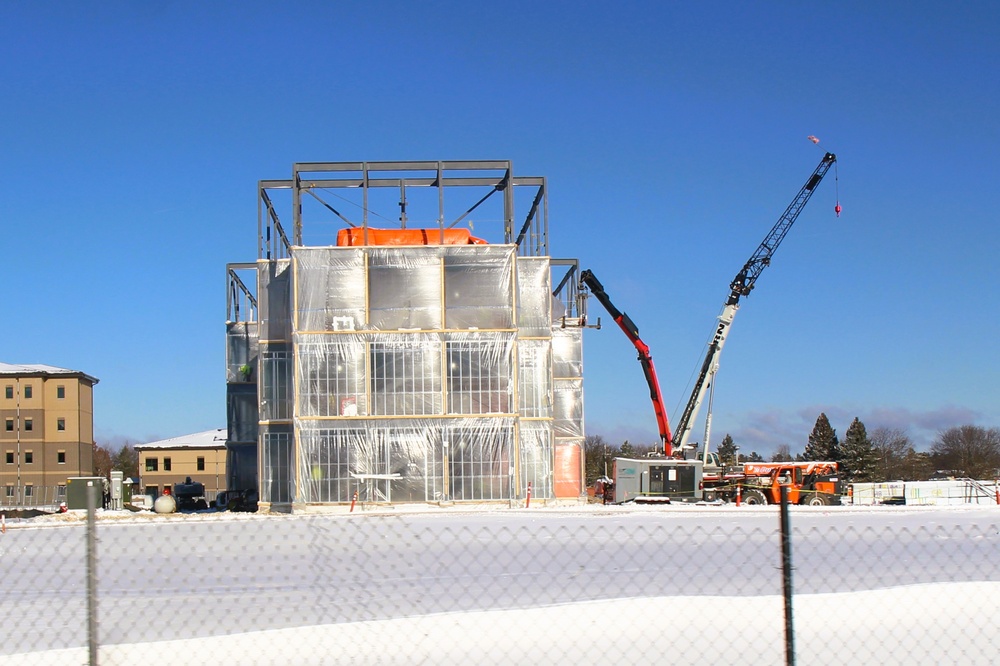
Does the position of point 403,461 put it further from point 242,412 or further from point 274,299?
point 242,412

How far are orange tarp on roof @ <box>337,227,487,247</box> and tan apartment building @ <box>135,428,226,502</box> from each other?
63.2 metres

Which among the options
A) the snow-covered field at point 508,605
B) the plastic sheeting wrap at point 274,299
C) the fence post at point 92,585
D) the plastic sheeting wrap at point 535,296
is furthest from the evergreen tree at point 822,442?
the fence post at point 92,585

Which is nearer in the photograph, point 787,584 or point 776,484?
point 787,584

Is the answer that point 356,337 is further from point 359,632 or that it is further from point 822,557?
point 359,632

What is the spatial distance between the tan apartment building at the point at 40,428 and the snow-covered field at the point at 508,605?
79.6 m

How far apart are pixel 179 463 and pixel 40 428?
18454 millimetres

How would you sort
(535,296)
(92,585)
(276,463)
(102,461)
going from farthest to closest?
1. (102,461)
2. (535,296)
3. (276,463)
4. (92,585)

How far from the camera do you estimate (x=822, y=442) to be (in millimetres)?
127688

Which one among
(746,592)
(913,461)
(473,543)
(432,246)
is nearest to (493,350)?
(432,246)

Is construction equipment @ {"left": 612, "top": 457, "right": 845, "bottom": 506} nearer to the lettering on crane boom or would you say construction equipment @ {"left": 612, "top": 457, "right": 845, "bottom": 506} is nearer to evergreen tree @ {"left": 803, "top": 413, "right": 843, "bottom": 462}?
the lettering on crane boom

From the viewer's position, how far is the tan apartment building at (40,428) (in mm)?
86375

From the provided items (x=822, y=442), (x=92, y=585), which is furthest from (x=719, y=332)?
(x=822, y=442)

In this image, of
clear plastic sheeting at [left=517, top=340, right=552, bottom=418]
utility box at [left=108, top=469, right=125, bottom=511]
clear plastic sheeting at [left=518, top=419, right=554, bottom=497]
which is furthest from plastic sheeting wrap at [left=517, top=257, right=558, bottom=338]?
utility box at [left=108, top=469, right=125, bottom=511]

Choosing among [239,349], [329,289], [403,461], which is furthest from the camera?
[239,349]
